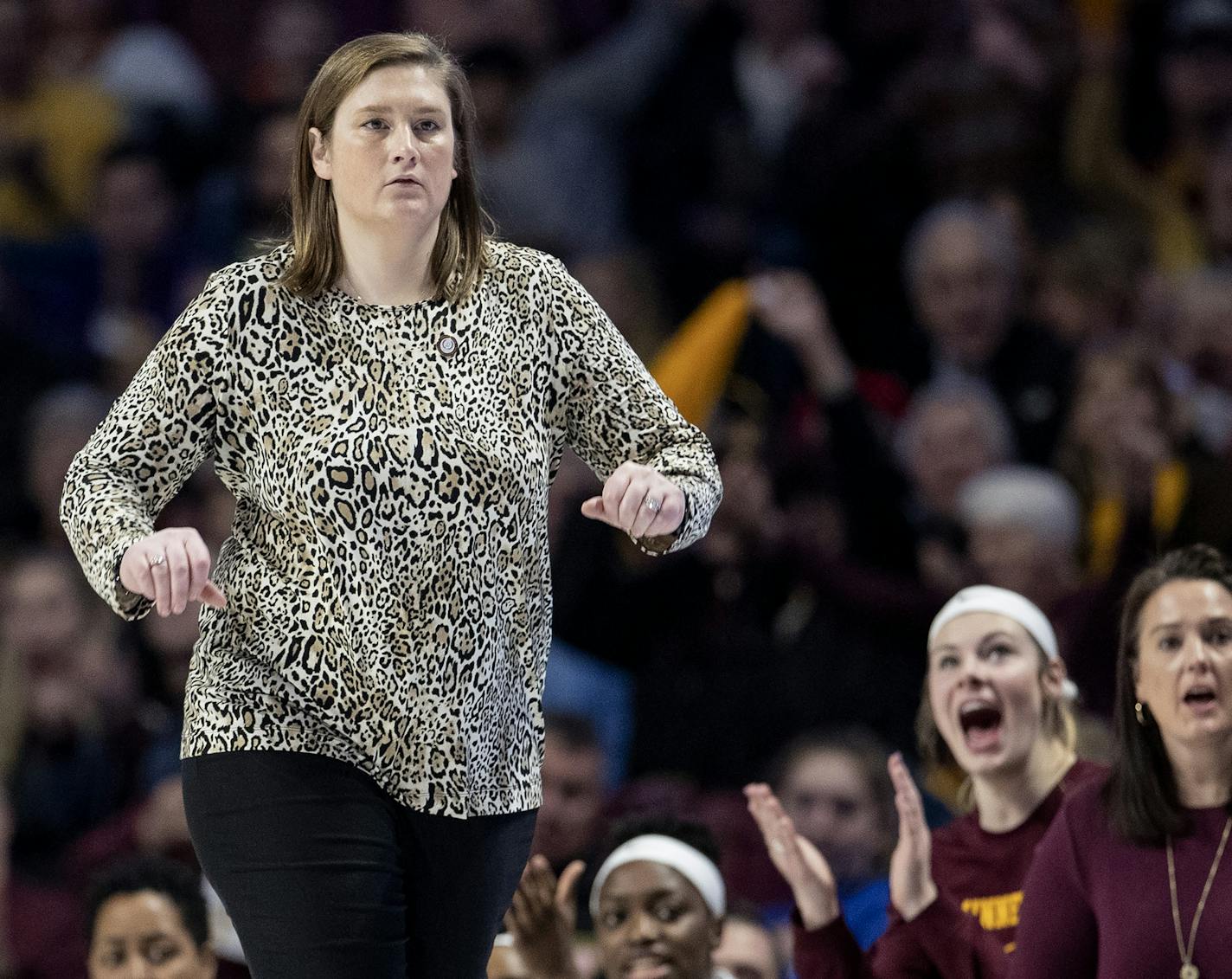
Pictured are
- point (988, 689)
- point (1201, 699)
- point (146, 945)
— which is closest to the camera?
point (1201, 699)

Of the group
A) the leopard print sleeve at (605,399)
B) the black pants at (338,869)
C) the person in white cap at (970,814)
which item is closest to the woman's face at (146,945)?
the person in white cap at (970,814)

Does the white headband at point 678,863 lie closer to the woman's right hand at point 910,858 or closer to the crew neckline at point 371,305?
the woman's right hand at point 910,858

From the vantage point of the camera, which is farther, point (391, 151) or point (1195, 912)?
point (1195, 912)

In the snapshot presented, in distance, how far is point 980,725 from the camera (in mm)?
4164

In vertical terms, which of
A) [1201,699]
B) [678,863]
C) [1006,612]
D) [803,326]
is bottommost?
[678,863]

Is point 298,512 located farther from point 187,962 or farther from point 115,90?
point 115,90

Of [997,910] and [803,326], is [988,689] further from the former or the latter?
[803,326]

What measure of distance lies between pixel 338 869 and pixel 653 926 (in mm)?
2138

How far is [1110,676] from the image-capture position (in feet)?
17.2

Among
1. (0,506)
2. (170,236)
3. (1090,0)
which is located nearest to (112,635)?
(0,506)

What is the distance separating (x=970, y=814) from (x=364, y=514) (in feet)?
7.10

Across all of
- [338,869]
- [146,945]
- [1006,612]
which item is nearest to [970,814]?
[1006,612]

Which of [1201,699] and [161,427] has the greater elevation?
[161,427]

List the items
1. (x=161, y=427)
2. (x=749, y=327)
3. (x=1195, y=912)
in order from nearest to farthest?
(x=161, y=427)
(x=1195, y=912)
(x=749, y=327)
